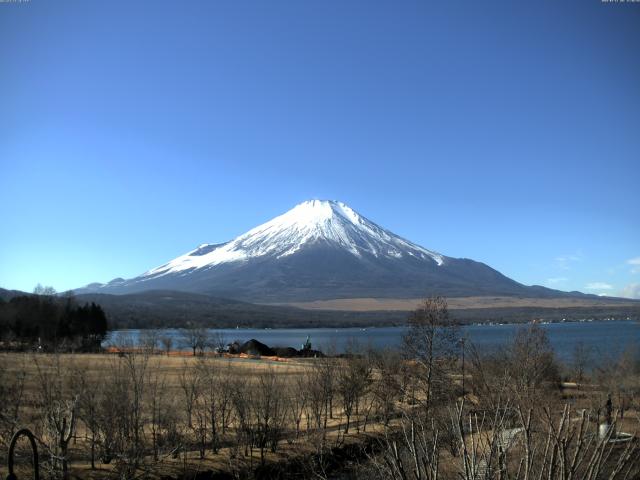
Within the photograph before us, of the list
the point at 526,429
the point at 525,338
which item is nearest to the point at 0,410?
the point at 526,429

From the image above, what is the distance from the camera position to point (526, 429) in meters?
4.95

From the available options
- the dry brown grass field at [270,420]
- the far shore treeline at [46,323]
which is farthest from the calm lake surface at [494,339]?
the far shore treeline at [46,323]

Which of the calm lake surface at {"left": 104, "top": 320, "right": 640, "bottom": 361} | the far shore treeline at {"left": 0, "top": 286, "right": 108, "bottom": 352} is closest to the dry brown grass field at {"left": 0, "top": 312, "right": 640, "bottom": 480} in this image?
the calm lake surface at {"left": 104, "top": 320, "right": 640, "bottom": 361}

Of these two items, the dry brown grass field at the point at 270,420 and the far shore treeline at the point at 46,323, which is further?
the far shore treeline at the point at 46,323

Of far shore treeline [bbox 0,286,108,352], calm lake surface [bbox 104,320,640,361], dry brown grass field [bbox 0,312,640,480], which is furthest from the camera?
far shore treeline [bbox 0,286,108,352]

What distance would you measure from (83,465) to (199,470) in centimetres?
389

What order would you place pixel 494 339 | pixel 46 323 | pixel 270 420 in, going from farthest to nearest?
1. pixel 494 339
2. pixel 46 323
3. pixel 270 420

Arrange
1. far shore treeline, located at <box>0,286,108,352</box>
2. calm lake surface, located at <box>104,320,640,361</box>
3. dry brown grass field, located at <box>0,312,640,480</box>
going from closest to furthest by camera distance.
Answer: dry brown grass field, located at <box>0,312,640,480</box> < calm lake surface, located at <box>104,320,640,361</box> < far shore treeline, located at <box>0,286,108,352</box>

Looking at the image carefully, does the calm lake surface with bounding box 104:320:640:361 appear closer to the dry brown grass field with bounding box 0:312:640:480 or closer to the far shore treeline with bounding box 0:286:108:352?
the dry brown grass field with bounding box 0:312:640:480

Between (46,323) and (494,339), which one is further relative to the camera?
(494,339)

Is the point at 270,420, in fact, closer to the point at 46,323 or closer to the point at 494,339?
the point at 46,323

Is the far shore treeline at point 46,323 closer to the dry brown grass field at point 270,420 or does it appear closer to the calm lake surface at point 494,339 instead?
the calm lake surface at point 494,339

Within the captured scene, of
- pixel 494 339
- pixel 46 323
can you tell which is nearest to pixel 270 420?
pixel 46 323

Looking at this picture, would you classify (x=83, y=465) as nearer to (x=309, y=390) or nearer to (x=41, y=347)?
(x=309, y=390)
